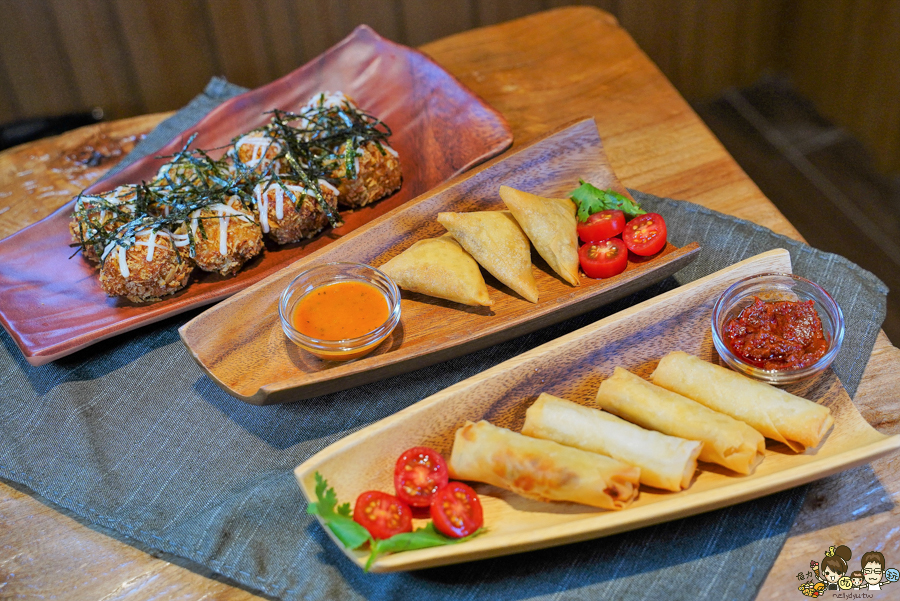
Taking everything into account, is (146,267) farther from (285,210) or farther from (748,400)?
(748,400)

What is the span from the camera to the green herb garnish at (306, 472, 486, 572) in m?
2.03

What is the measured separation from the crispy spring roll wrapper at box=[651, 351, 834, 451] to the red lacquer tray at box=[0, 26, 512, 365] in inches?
57.6

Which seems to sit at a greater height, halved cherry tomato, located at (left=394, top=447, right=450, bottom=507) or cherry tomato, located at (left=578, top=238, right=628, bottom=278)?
cherry tomato, located at (left=578, top=238, right=628, bottom=278)

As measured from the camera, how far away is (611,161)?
12.3ft

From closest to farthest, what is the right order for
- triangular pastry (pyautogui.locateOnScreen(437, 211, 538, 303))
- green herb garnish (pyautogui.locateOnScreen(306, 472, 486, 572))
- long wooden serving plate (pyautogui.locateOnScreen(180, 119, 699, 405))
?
1. green herb garnish (pyautogui.locateOnScreen(306, 472, 486, 572))
2. long wooden serving plate (pyautogui.locateOnScreen(180, 119, 699, 405))
3. triangular pastry (pyautogui.locateOnScreen(437, 211, 538, 303))

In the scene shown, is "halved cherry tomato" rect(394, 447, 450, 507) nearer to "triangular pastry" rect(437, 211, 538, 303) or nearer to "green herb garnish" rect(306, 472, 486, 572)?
"green herb garnish" rect(306, 472, 486, 572)

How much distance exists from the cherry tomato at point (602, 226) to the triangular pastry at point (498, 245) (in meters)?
0.24

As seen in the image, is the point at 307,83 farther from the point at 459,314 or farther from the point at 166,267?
the point at 459,314

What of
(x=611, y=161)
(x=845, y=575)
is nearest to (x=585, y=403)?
(x=845, y=575)

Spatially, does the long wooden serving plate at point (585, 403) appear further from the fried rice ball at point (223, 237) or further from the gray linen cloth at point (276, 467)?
the fried rice ball at point (223, 237)

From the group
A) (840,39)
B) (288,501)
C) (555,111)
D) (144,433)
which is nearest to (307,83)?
(555,111)

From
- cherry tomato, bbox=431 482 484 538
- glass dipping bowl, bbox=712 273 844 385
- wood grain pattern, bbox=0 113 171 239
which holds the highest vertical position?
wood grain pattern, bbox=0 113 171 239

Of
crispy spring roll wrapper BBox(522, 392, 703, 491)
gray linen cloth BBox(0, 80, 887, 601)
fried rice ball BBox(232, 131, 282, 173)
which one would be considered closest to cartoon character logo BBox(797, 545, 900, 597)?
gray linen cloth BBox(0, 80, 887, 601)

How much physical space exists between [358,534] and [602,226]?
1.62m
